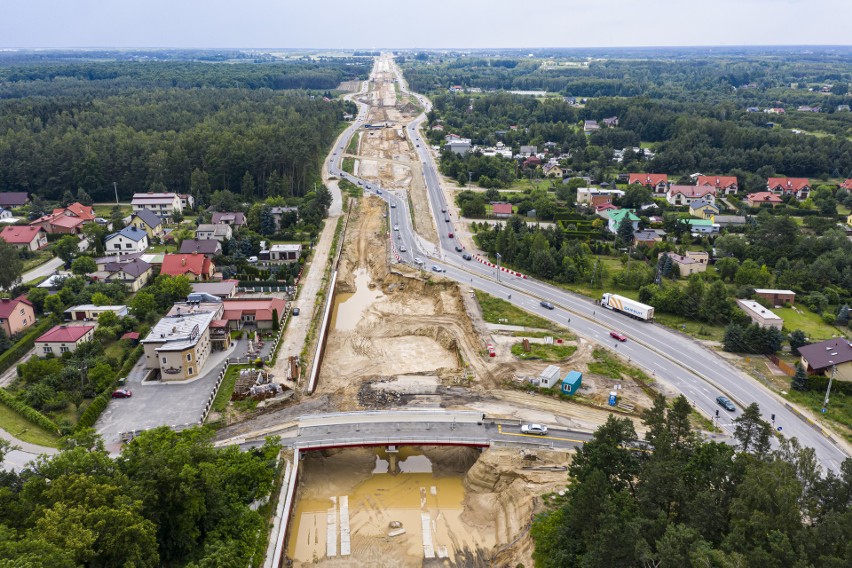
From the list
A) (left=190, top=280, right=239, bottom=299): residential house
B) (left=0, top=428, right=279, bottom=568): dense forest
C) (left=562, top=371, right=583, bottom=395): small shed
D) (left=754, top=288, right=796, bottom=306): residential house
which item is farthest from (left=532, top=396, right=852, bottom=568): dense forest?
(left=190, top=280, right=239, bottom=299): residential house

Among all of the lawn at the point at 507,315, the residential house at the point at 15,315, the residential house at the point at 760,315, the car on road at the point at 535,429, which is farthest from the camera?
the lawn at the point at 507,315

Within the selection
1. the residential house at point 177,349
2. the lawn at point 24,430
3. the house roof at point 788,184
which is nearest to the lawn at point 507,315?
the residential house at point 177,349

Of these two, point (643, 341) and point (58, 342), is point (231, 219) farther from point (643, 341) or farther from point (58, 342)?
point (643, 341)

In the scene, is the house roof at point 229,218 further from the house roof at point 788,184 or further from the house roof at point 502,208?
the house roof at point 788,184

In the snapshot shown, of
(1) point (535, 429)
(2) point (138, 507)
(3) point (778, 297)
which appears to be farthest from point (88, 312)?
(3) point (778, 297)

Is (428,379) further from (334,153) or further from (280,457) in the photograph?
(334,153)

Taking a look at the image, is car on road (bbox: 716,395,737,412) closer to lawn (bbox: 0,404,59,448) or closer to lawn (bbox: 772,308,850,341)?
lawn (bbox: 772,308,850,341)

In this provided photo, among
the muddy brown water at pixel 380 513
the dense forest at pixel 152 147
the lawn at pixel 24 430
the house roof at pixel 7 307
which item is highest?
the dense forest at pixel 152 147
